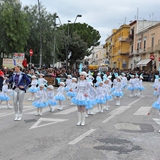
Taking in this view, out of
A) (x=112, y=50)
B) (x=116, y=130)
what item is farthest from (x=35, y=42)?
(x=112, y=50)

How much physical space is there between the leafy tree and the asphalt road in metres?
21.4

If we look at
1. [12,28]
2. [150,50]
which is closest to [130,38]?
[150,50]

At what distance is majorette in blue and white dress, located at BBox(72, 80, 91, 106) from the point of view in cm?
997

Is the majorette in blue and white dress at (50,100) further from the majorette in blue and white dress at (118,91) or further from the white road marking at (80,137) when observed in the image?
the majorette in blue and white dress at (118,91)

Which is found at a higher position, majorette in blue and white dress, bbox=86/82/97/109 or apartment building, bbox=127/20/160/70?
apartment building, bbox=127/20/160/70

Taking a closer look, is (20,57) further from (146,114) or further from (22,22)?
(146,114)

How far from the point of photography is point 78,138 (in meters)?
7.94

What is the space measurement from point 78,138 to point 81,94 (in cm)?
249

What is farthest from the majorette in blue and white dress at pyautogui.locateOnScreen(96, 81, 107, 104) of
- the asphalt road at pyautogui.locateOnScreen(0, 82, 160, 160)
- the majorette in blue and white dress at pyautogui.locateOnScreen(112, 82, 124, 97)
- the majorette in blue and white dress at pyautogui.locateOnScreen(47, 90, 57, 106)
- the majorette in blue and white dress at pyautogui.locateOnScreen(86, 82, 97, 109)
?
the majorette in blue and white dress at pyautogui.locateOnScreen(112, 82, 124, 97)

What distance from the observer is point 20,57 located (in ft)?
89.2

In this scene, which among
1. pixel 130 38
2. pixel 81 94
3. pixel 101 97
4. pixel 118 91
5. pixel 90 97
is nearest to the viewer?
pixel 81 94

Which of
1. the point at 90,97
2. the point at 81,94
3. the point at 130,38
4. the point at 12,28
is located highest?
the point at 130,38

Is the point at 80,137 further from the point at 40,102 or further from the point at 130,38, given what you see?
the point at 130,38

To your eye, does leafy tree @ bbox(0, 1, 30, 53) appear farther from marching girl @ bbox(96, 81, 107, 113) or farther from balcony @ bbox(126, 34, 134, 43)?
balcony @ bbox(126, 34, 134, 43)
